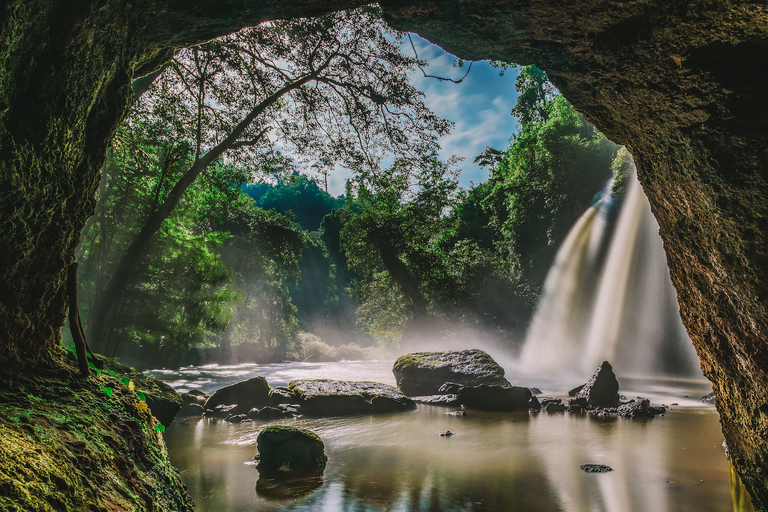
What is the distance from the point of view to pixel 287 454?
6348 millimetres

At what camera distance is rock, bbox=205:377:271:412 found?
36.9 feet

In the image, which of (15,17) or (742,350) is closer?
(15,17)

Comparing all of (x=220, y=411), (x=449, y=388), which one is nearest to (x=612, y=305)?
(x=449, y=388)

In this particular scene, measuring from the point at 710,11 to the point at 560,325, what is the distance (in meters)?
24.1

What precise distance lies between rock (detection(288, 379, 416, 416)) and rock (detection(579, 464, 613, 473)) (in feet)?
19.0

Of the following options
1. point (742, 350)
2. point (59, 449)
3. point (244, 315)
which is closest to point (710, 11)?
point (742, 350)

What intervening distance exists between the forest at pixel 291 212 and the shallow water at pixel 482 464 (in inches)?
260

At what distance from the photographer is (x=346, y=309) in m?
73.2

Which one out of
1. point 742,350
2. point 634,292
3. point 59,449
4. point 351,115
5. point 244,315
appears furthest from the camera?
point 244,315

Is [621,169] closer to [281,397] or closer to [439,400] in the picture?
[439,400]

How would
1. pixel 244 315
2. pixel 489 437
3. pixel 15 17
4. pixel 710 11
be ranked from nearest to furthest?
pixel 15 17 → pixel 710 11 → pixel 489 437 → pixel 244 315

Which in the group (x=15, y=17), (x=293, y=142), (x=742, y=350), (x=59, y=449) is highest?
(x=293, y=142)

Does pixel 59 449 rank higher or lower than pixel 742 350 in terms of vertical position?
lower

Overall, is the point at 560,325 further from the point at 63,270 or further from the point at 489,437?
the point at 63,270
